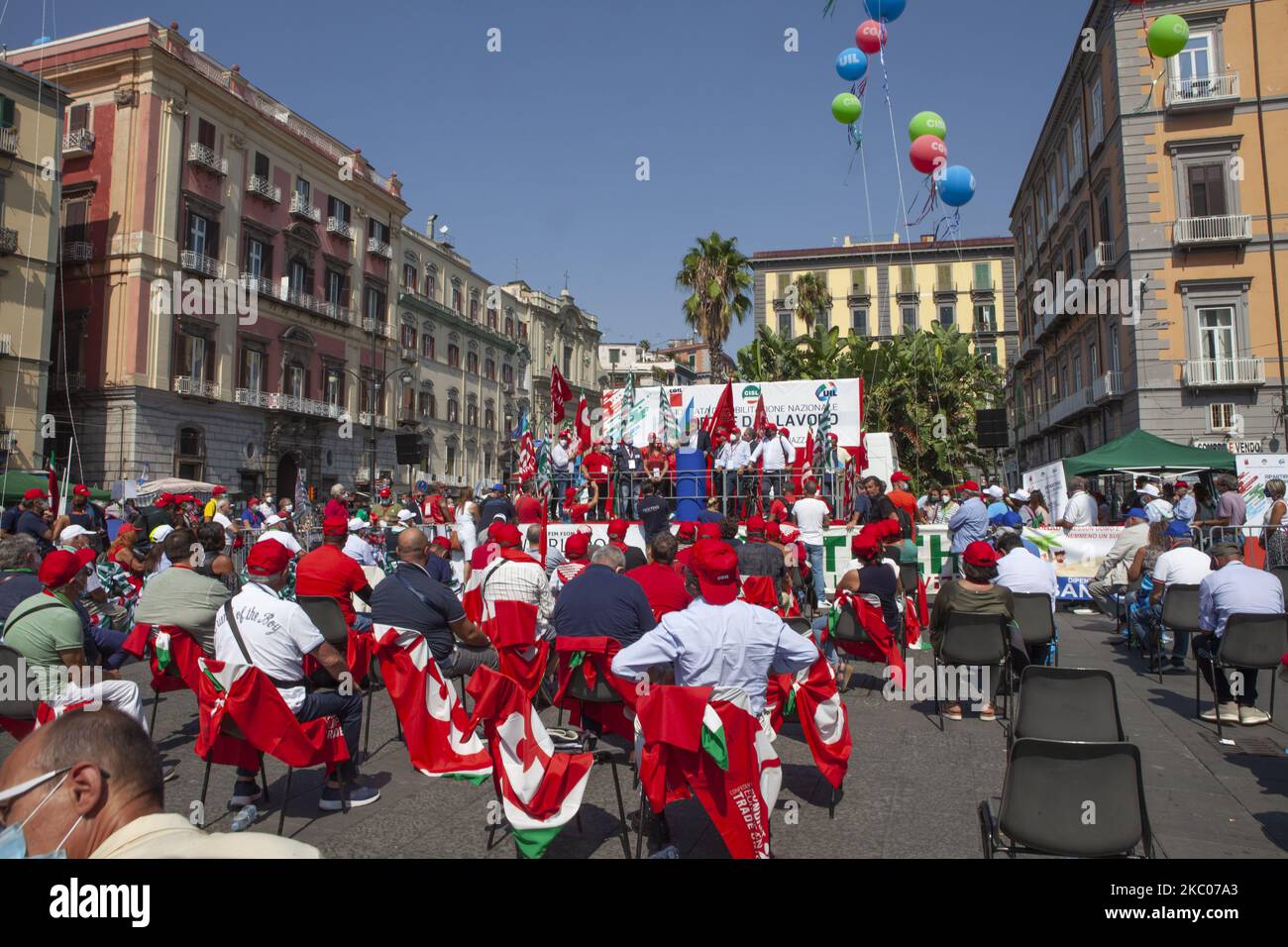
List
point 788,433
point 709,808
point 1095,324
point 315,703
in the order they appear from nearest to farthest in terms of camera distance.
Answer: point 709,808 < point 315,703 < point 788,433 < point 1095,324

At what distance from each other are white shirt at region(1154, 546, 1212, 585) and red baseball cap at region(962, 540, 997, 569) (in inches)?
110

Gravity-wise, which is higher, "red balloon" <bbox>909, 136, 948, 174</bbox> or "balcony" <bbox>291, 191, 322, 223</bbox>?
"balcony" <bbox>291, 191, 322, 223</bbox>

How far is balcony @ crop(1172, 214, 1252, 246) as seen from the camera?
2484cm

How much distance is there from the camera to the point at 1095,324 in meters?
31.1

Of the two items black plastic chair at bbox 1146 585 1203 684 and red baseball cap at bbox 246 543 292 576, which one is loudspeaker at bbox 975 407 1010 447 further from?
red baseball cap at bbox 246 543 292 576

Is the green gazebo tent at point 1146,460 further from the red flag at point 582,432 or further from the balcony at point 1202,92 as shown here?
the balcony at point 1202,92

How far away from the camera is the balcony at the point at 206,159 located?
31156 millimetres

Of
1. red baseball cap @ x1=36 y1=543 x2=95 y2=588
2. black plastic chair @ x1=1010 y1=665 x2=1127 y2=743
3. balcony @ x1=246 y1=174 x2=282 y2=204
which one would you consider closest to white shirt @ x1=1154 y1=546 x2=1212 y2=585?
black plastic chair @ x1=1010 y1=665 x2=1127 y2=743

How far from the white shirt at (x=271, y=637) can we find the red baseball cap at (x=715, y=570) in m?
2.42

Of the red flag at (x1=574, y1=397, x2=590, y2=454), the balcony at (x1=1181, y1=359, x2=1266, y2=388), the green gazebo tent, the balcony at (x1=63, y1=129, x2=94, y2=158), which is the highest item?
the balcony at (x1=63, y1=129, x2=94, y2=158)

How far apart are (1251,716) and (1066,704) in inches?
141
